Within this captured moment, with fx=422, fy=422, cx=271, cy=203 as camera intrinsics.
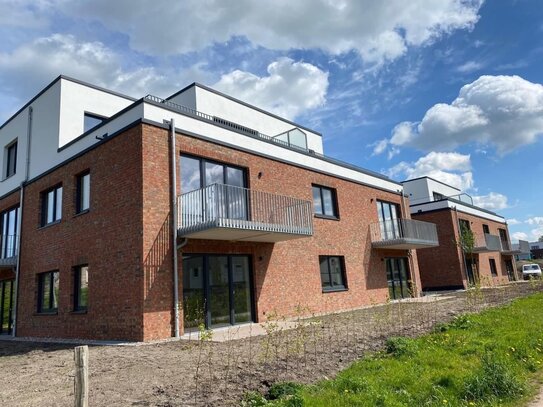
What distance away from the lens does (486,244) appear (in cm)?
2878

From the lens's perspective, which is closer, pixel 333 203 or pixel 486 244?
pixel 333 203

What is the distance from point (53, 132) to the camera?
47.9 feet

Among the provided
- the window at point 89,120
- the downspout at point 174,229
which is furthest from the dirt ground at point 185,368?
the window at point 89,120

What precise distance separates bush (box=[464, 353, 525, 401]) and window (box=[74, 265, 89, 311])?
10099mm

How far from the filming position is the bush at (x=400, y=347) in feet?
21.4

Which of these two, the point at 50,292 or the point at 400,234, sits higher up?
the point at 400,234

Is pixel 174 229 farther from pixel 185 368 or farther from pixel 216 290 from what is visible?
pixel 185 368

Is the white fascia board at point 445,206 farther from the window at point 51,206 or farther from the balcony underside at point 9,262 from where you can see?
the balcony underside at point 9,262

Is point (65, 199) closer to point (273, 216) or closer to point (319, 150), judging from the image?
point (273, 216)

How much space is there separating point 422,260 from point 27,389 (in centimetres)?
2585

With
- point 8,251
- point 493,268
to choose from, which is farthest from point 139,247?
point 493,268

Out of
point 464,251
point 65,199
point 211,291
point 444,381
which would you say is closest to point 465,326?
point 444,381

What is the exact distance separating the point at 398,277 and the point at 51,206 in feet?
51.4

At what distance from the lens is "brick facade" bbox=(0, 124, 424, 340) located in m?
10.3
